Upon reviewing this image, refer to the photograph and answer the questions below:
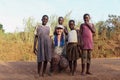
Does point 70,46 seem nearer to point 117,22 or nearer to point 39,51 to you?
point 39,51

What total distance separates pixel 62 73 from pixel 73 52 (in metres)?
0.82

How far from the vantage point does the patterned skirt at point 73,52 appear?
37.9 feet

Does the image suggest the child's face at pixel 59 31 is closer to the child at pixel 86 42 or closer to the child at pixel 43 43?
the child at pixel 43 43

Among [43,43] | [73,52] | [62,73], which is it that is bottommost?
[62,73]

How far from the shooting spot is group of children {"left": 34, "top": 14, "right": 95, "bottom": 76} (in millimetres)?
11461

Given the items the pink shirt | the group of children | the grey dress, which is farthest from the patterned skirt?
the grey dress

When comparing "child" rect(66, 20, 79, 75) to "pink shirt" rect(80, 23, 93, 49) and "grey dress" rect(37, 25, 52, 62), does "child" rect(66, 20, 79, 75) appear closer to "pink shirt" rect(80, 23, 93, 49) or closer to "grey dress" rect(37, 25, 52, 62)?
"pink shirt" rect(80, 23, 93, 49)

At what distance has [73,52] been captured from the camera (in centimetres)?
1157

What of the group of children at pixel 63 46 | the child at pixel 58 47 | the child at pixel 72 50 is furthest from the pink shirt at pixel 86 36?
the child at pixel 58 47

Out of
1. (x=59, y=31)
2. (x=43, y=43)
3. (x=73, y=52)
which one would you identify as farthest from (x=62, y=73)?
(x=59, y=31)

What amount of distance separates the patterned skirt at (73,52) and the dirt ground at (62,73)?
0.54 meters

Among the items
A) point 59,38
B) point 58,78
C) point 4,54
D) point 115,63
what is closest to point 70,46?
point 59,38

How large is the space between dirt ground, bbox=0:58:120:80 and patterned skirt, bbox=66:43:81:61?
54cm

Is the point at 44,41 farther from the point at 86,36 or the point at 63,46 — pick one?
the point at 86,36
